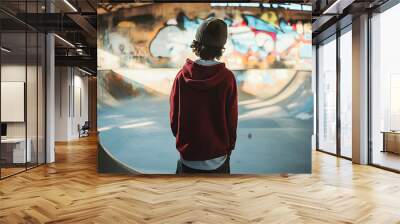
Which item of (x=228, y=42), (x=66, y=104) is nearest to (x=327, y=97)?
(x=228, y=42)

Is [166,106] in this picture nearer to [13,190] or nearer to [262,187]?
[262,187]

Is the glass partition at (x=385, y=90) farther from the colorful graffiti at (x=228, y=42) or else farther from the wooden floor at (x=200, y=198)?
the colorful graffiti at (x=228, y=42)

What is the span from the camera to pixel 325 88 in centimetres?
1114

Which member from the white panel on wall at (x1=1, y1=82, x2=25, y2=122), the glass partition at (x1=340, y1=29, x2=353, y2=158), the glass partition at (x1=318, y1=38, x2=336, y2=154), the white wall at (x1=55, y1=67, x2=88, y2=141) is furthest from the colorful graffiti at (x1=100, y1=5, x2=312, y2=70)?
the white wall at (x1=55, y1=67, x2=88, y2=141)

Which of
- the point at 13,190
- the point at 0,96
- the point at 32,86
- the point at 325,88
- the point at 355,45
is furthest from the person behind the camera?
the point at 325,88

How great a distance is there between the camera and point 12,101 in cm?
718

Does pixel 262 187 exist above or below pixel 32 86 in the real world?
below

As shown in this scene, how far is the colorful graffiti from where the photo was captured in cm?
663

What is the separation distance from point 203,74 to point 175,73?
0.49 meters

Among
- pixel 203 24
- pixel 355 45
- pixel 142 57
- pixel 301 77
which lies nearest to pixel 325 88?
pixel 355 45

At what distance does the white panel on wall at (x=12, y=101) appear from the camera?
22.3 feet

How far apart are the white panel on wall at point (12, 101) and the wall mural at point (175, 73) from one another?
1733 millimetres

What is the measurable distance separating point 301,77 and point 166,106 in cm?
242

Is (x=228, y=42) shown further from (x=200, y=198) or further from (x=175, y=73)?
(x=200, y=198)
